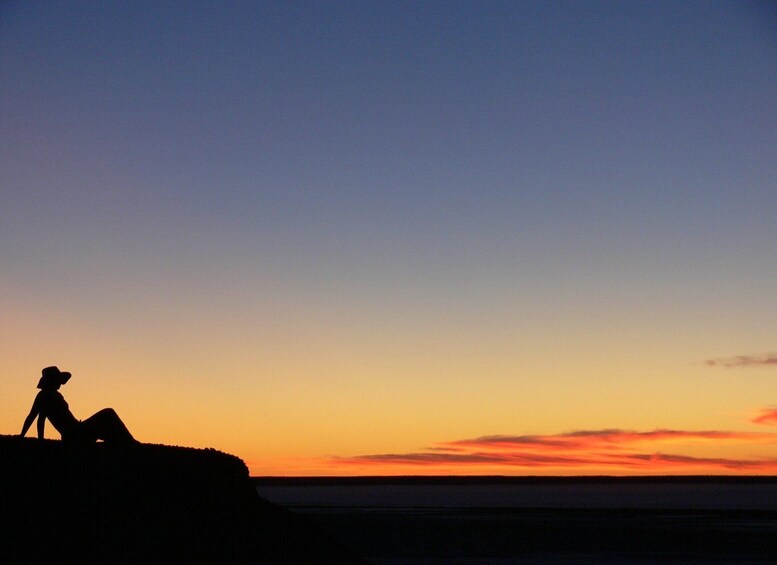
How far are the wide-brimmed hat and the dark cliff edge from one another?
5.12 feet

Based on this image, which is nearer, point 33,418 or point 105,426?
point 33,418

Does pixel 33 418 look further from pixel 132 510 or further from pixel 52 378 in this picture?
pixel 132 510

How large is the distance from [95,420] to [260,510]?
5.83 metres

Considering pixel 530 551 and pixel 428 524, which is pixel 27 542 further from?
pixel 428 524

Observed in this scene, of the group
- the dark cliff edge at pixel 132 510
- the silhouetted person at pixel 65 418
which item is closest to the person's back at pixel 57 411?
the silhouetted person at pixel 65 418

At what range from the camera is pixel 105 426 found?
22859 millimetres

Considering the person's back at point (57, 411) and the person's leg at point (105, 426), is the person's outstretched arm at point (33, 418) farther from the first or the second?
the person's leg at point (105, 426)

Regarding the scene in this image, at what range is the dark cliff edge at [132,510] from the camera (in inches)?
844

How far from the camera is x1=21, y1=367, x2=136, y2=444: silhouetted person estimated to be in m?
22.4

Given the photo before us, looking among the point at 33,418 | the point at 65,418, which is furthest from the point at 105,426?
the point at 33,418

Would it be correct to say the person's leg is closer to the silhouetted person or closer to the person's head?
the silhouetted person

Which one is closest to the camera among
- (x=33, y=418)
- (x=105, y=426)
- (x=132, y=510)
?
(x=33, y=418)

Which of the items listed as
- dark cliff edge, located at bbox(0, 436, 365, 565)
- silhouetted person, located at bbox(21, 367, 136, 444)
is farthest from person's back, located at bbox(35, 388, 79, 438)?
dark cliff edge, located at bbox(0, 436, 365, 565)

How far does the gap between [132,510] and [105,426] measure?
2007 mm
